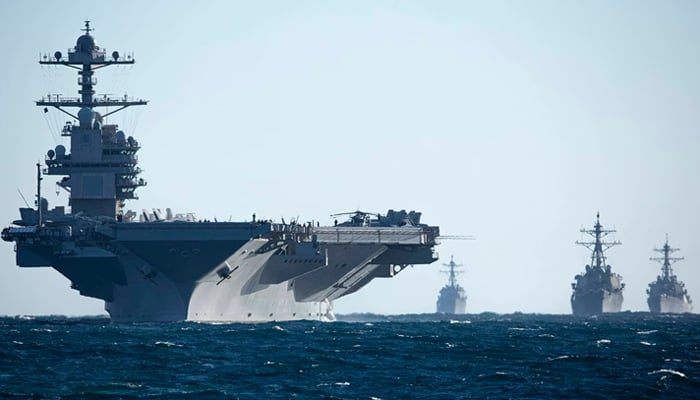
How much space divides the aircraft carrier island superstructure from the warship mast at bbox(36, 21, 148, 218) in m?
0.04

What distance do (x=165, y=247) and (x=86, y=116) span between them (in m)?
11.8

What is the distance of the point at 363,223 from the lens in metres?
67.6

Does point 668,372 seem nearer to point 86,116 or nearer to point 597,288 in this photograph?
point 86,116

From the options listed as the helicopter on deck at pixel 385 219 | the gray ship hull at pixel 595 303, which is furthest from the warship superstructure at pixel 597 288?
the helicopter on deck at pixel 385 219

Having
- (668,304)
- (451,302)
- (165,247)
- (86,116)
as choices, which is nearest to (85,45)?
(86,116)

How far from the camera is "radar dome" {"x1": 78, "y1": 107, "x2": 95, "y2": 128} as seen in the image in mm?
63344

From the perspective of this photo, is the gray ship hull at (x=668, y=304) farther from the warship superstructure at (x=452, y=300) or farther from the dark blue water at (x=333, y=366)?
the dark blue water at (x=333, y=366)

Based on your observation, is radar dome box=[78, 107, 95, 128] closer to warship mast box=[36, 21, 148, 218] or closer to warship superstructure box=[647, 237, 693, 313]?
warship mast box=[36, 21, 148, 218]

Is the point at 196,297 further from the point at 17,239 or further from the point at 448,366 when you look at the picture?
the point at 448,366

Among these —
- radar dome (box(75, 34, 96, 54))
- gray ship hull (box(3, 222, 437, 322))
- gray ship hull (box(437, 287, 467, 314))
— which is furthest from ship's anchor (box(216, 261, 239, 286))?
gray ship hull (box(437, 287, 467, 314))

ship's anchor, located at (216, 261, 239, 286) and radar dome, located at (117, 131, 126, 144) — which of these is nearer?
ship's anchor, located at (216, 261, 239, 286)

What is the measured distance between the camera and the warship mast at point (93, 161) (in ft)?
206

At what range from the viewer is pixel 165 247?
54.3 m

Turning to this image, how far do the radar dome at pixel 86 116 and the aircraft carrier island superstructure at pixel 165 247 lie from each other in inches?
2.2
